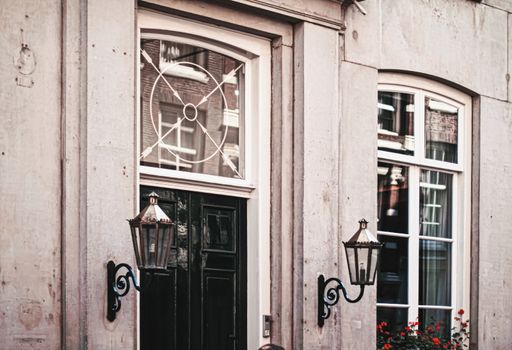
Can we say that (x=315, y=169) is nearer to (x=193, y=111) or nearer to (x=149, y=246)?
(x=193, y=111)

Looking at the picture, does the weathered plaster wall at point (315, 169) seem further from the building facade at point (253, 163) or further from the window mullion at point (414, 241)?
the window mullion at point (414, 241)

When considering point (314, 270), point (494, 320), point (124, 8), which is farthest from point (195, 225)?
point (494, 320)

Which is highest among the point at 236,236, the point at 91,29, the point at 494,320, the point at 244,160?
the point at 91,29

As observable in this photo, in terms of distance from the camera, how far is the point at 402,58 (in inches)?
428

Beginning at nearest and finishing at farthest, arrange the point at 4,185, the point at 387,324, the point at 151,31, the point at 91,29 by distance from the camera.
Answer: the point at 4,185 → the point at 91,29 → the point at 151,31 → the point at 387,324

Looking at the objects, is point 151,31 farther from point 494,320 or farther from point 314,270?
point 494,320

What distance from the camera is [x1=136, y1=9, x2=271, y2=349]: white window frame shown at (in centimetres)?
947

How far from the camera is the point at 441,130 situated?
11438 millimetres

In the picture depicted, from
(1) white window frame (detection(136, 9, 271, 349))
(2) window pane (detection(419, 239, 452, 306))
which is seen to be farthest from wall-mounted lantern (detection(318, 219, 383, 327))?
(2) window pane (detection(419, 239, 452, 306))

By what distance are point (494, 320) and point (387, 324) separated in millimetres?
1335

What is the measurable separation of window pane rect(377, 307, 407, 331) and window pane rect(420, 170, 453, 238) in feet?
2.66

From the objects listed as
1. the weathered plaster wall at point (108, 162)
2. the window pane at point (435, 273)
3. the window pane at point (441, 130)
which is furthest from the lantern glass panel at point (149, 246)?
the window pane at point (441, 130)

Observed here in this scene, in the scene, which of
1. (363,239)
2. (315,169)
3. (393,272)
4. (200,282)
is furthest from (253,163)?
(393,272)

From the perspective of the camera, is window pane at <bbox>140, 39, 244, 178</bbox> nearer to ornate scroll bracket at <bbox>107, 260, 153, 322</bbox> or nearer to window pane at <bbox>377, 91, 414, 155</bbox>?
ornate scroll bracket at <bbox>107, 260, 153, 322</bbox>
